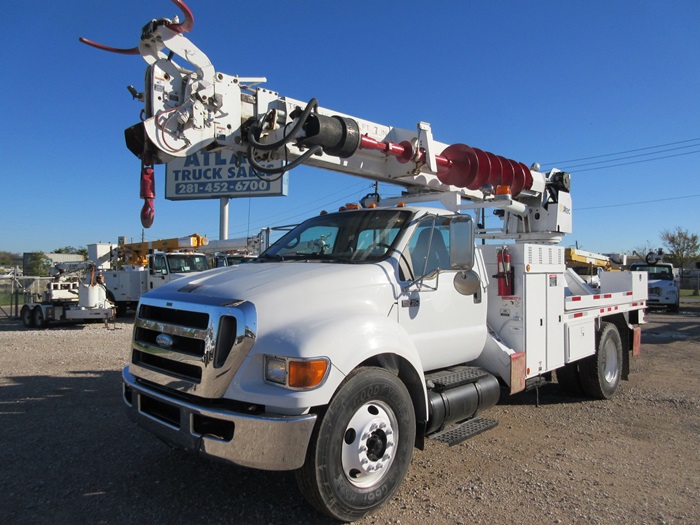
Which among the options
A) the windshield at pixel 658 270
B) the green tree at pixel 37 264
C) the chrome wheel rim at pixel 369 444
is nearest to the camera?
the chrome wheel rim at pixel 369 444

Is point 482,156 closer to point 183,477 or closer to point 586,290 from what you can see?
point 586,290

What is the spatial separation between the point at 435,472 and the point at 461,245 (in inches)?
75.8

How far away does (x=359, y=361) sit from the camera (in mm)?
3236

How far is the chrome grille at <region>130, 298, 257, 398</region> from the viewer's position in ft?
10.1

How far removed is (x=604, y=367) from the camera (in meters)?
6.70

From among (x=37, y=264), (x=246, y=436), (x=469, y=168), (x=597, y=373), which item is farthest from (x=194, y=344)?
(x=37, y=264)

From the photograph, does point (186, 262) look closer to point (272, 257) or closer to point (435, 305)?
point (272, 257)

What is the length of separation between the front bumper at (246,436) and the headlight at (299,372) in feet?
0.65

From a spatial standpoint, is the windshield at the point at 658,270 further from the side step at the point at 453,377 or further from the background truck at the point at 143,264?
the side step at the point at 453,377

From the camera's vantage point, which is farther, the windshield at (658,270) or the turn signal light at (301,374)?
the windshield at (658,270)

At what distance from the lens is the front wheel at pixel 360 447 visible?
10.1 feet

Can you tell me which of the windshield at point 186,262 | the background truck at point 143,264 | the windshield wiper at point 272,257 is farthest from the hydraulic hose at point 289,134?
the windshield at point 186,262

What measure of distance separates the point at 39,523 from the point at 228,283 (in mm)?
2012

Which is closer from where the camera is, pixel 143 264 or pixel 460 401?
pixel 460 401
